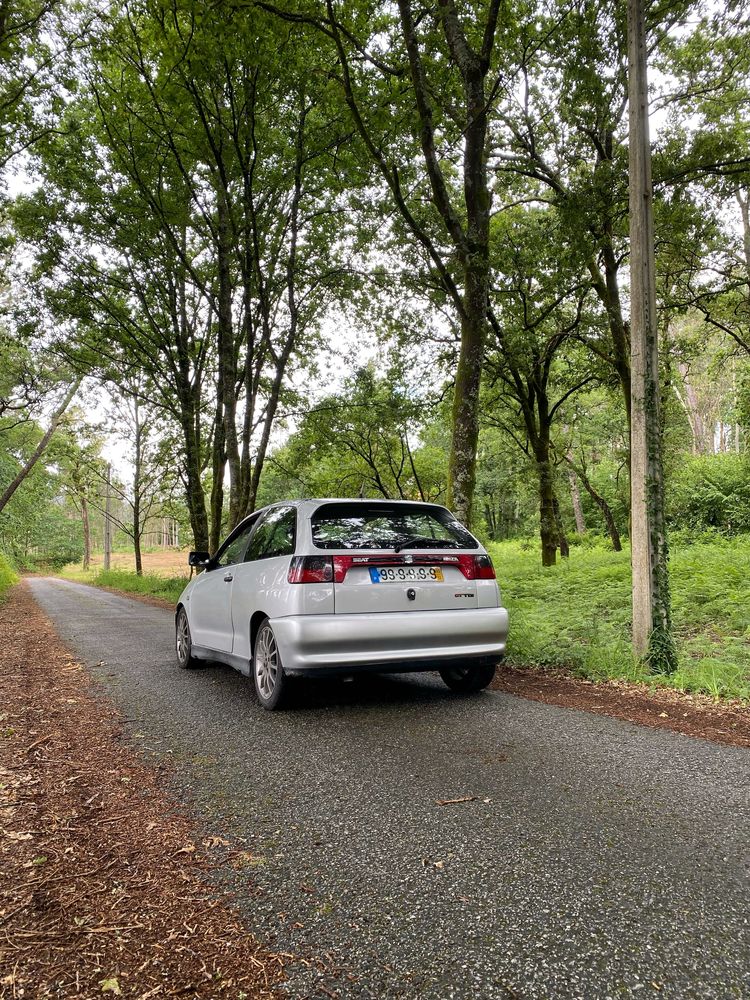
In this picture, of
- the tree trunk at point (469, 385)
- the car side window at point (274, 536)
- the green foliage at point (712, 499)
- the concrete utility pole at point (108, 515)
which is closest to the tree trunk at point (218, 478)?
the tree trunk at point (469, 385)

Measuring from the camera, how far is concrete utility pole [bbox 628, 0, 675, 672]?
5.64 m

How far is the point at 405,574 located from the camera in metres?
4.59

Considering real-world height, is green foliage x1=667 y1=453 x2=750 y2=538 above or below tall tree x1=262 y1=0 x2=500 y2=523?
below

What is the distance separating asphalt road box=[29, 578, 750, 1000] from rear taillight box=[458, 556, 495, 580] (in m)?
1.05

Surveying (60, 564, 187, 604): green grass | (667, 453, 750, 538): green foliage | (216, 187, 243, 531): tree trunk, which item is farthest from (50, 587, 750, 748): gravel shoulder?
(667, 453, 750, 538): green foliage

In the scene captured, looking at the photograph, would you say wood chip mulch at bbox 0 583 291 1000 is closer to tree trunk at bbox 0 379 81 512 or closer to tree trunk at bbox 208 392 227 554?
tree trunk at bbox 208 392 227 554

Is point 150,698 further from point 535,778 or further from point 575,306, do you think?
point 575,306

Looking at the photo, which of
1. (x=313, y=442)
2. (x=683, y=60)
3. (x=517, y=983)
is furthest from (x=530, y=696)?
(x=313, y=442)

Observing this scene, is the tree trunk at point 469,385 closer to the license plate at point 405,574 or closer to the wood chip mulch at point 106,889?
the license plate at point 405,574

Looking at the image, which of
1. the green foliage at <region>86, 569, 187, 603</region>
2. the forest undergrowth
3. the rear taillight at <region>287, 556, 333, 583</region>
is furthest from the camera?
the green foliage at <region>86, 569, 187, 603</region>

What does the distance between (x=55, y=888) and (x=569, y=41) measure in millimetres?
11787

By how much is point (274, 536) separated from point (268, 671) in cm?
115

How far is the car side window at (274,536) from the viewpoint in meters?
4.81

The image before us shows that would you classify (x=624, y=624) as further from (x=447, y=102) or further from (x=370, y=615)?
(x=447, y=102)
